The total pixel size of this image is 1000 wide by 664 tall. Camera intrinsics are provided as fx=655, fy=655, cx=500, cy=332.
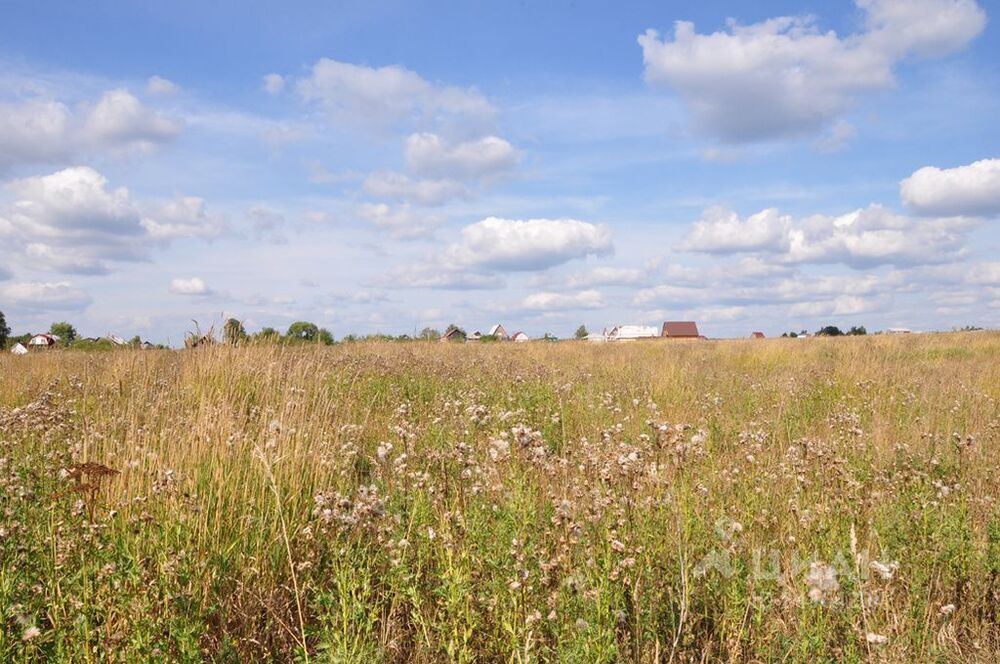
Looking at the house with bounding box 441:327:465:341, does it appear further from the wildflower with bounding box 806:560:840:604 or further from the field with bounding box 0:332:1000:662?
the wildflower with bounding box 806:560:840:604

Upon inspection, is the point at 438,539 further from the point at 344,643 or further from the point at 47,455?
the point at 47,455

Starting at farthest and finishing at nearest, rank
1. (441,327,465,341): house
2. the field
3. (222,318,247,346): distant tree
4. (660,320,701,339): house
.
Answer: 1. (660,320,701,339): house
2. (441,327,465,341): house
3. (222,318,247,346): distant tree
4. the field

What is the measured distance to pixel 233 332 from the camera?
9.66m

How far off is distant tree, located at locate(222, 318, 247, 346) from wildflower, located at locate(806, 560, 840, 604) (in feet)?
26.4

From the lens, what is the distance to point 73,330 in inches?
1344

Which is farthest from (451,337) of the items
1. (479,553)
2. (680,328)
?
(680,328)

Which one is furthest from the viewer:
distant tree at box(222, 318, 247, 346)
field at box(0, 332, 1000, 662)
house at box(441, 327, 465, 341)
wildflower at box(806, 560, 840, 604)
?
house at box(441, 327, 465, 341)

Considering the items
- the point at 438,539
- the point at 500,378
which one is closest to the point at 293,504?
the point at 438,539

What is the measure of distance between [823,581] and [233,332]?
8705 mm

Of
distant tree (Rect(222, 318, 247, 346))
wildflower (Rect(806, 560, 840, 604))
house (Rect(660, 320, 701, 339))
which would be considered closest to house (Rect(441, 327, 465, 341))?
distant tree (Rect(222, 318, 247, 346))

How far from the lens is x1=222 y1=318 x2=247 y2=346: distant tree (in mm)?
9344

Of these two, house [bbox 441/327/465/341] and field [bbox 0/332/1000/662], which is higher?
house [bbox 441/327/465/341]

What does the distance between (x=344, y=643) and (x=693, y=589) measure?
1618 millimetres

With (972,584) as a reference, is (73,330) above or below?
above
